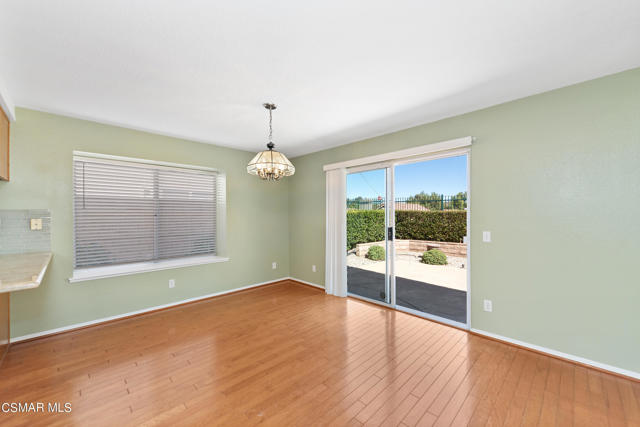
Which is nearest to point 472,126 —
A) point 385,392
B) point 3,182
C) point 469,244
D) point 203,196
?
point 469,244

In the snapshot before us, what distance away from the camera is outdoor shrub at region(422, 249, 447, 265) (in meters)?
5.48

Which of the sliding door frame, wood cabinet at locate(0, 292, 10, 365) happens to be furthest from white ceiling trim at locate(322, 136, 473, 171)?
wood cabinet at locate(0, 292, 10, 365)

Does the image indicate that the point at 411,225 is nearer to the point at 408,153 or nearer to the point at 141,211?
the point at 408,153

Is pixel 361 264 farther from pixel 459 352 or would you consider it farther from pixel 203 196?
pixel 203 196

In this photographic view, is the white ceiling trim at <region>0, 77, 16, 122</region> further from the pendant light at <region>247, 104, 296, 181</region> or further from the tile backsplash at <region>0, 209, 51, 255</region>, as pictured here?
the pendant light at <region>247, 104, 296, 181</region>

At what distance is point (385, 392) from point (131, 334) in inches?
110

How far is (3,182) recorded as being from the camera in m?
2.65

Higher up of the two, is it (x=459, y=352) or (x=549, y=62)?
(x=549, y=62)

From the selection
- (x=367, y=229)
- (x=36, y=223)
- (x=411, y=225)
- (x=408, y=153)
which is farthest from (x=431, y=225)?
(x=36, y=223)

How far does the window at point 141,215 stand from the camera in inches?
126

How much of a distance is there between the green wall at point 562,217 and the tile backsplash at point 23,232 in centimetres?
468

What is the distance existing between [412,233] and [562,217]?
3199mm

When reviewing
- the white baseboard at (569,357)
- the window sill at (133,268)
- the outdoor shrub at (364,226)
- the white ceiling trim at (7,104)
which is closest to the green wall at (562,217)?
the white baseboard at (569,357)

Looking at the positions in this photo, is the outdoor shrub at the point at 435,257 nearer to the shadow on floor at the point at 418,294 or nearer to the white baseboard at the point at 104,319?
the shadow on floor at the point at 418,294
